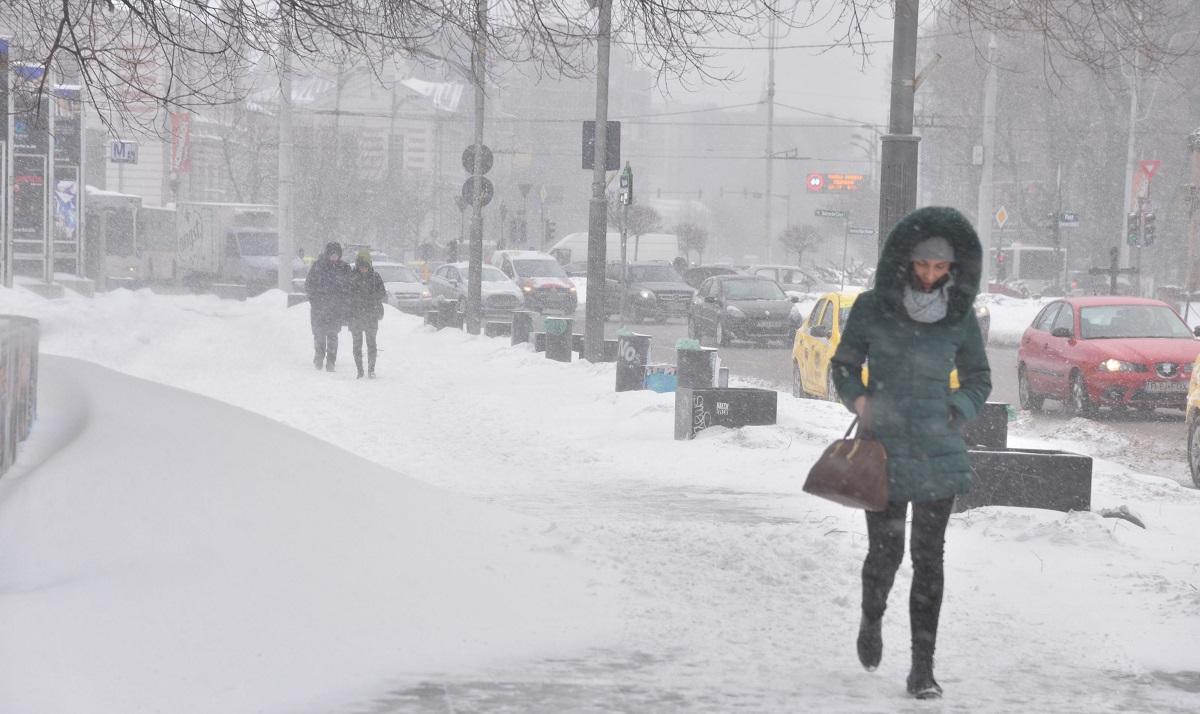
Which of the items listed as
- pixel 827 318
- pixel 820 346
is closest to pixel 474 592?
pixel 820 346

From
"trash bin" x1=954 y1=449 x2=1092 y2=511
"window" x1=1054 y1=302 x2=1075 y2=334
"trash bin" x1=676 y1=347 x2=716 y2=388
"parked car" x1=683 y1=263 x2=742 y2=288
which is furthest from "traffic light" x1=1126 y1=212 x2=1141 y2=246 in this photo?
"trash bin" x1=954 y1=449 x2=1092 y2=511

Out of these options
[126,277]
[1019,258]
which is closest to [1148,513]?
[126,277]

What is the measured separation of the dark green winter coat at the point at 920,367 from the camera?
5434mm

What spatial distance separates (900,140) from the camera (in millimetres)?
10414

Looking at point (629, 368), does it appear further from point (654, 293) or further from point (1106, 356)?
point (654, 293)

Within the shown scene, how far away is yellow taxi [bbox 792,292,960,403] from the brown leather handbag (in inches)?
502

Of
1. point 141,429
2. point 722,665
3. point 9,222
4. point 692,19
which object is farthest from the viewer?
point 9,222

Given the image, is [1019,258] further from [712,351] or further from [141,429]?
[141,429]

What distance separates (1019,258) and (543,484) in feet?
203

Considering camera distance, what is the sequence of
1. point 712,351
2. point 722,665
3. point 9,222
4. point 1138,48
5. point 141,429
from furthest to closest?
point 9,222, point 712,351, point 1138,48, point 141,429, point 722,665

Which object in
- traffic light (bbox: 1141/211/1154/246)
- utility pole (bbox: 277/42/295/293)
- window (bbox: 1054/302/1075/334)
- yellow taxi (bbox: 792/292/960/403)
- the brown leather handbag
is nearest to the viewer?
the brown leather handbag

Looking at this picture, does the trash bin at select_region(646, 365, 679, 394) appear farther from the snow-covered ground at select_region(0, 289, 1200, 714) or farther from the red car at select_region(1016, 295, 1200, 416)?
the snow-covered ground at select_region(0, 289, 1200, 714)

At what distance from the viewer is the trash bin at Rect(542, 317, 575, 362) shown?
75.1 feet

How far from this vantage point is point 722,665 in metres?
5.98
